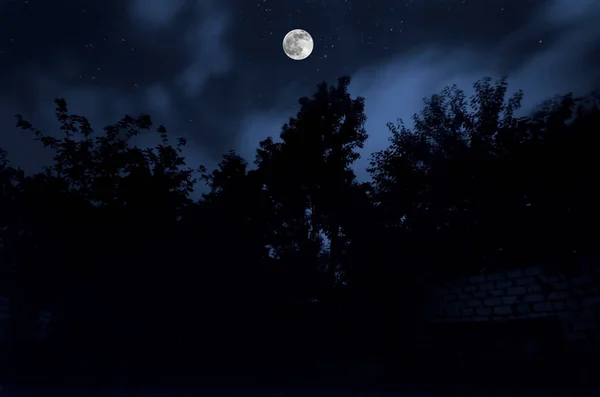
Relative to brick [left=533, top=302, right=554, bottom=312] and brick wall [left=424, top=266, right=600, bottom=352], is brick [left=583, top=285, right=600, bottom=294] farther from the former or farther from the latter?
brick [left=533, top=302, right=554, bottom=312]

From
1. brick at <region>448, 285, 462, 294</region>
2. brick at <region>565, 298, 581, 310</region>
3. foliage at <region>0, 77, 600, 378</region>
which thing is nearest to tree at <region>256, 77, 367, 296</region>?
foliage at <region>0, 77, 600, 378</region>

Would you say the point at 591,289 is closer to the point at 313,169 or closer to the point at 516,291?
the point at 516,291

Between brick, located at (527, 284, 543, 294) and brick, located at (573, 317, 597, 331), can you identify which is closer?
brick, located at (573, 317, 597, 331)

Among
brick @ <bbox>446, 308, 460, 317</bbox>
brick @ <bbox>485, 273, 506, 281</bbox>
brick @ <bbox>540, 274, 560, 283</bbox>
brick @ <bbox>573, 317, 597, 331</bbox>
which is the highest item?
brick @ <bbox>485, 273, 506, 281</bbox>

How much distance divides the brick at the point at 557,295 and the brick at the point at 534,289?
21cm

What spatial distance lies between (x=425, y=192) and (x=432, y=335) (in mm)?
7013

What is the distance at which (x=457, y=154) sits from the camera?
14.7 m

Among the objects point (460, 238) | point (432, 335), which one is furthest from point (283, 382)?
point (460, 238)

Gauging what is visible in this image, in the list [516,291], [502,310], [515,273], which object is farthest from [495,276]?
[502,310]

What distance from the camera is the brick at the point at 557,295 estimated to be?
25.4 ft

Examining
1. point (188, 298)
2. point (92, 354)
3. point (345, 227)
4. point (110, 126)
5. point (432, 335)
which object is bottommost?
point (92, 354)

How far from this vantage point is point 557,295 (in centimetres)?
782

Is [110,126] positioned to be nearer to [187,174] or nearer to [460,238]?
[187,174]

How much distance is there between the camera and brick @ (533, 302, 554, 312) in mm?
7883
